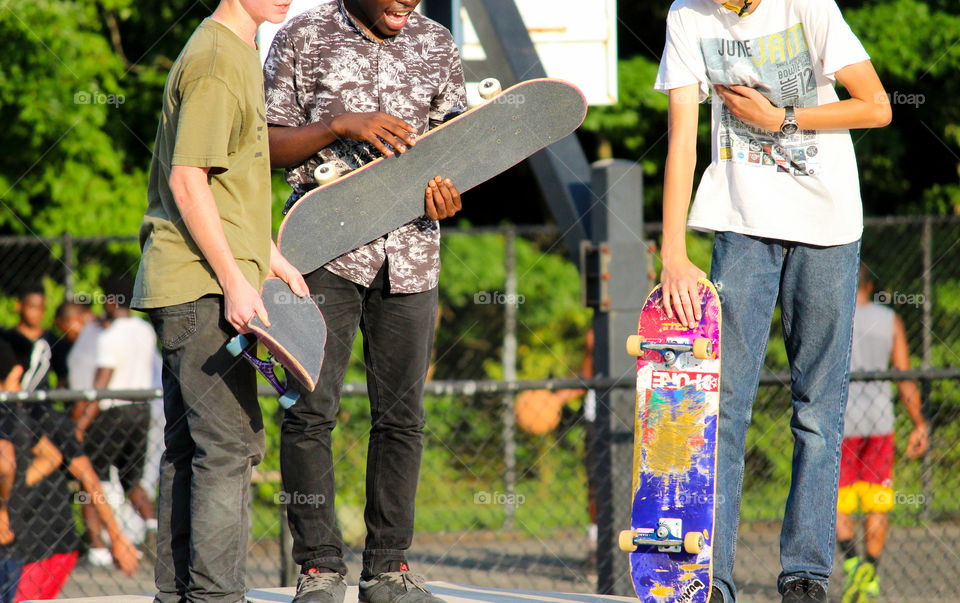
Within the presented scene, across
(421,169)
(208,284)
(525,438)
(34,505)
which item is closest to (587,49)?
(421,169)

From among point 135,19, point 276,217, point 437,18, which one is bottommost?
point 276,217

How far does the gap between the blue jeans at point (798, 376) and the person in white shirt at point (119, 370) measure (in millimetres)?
4535

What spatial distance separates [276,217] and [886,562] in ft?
16.9

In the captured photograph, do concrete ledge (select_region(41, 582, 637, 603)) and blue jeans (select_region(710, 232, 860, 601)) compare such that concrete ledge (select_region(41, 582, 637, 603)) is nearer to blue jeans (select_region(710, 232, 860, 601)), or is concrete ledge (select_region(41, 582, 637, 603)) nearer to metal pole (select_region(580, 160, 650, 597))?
blue jeans (select_region(710, 232, 860, 601))

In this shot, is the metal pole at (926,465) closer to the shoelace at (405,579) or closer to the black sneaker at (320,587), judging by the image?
the shoelace at (405,579)

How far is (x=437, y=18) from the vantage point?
4219 mm

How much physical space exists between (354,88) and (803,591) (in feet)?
5.91

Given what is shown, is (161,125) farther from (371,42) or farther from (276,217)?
(276,217)

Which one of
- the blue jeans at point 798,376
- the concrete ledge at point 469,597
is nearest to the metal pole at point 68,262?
the concrete ledge at point 469,597

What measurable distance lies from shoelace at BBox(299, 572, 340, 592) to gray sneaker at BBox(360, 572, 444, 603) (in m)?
0.12

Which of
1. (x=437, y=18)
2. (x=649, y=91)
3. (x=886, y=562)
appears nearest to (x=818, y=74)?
(x=437, y=18)

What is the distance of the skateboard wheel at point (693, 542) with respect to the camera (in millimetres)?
2467

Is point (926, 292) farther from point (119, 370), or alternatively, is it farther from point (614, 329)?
point (119, 370)

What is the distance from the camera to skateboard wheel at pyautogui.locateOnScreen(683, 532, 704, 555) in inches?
97.1
